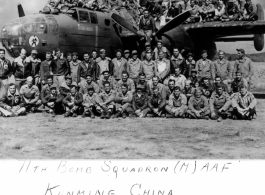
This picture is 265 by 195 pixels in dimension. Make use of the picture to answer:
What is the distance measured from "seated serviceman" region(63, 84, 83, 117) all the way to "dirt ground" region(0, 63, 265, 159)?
13.7 inches

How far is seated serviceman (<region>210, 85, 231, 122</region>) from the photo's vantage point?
905 cm

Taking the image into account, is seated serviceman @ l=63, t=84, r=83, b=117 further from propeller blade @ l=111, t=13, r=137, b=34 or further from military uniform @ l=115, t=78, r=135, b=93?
propeller blade @ l=111, t=13, r=137, b=34

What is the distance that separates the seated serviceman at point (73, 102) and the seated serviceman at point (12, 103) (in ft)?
3.99

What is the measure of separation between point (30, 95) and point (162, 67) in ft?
13.7

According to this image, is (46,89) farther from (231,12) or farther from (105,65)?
(231,12)

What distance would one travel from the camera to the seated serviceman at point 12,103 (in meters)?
9.40

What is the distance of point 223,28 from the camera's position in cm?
1470

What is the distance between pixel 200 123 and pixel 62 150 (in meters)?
3.85

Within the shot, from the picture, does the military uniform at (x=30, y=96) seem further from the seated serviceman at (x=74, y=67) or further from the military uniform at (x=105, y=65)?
the military uniform at (x=105, y=65)

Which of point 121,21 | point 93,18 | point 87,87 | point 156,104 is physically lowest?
point 156,104
